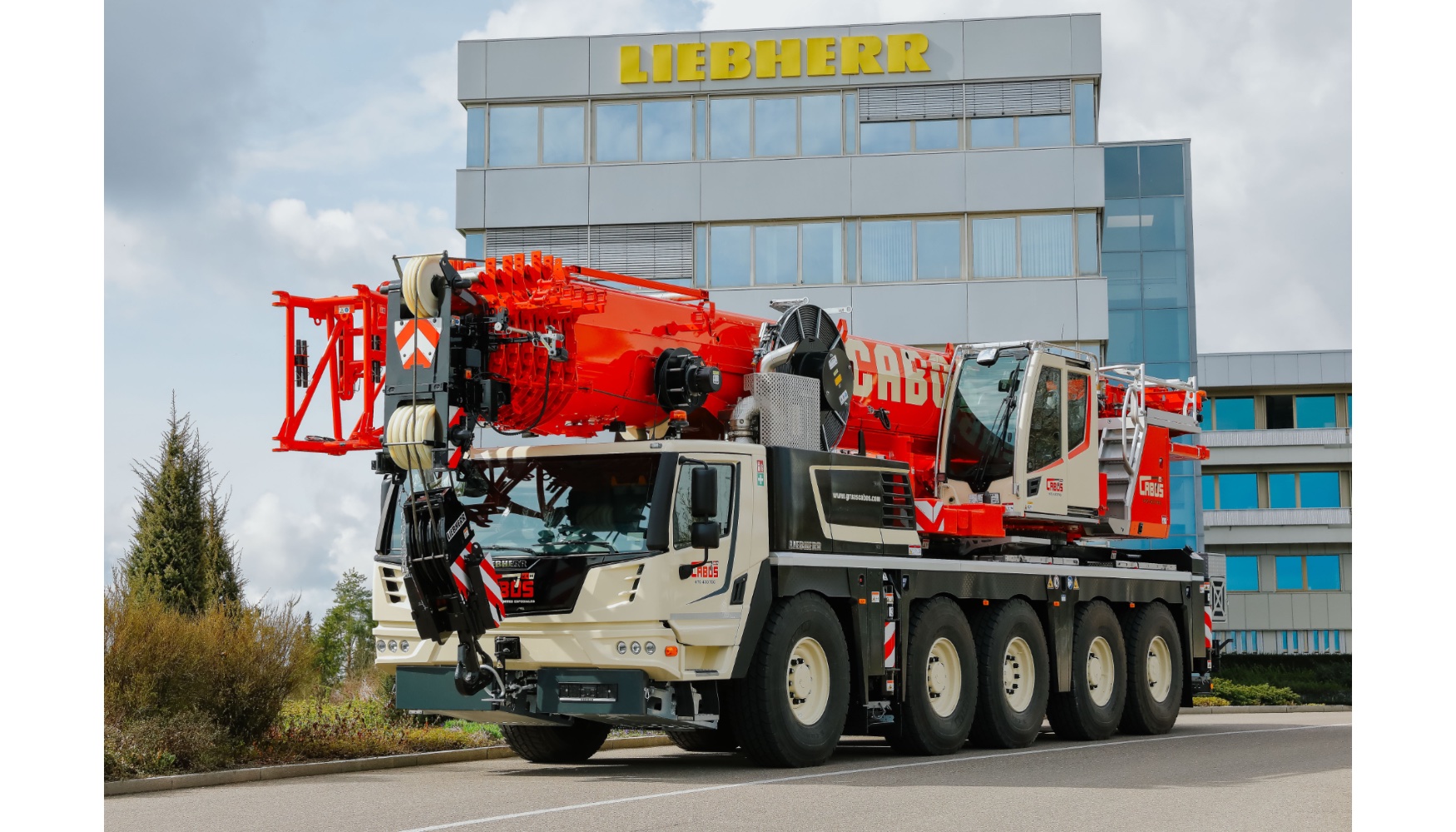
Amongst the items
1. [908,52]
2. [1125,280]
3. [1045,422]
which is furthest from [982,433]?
[1125,280]

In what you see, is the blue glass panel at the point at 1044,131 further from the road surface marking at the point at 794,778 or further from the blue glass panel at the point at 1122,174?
the road surface marking at the point at 794,778

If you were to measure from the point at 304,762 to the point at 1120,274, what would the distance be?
1289 inches

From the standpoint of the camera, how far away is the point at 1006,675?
17484mm

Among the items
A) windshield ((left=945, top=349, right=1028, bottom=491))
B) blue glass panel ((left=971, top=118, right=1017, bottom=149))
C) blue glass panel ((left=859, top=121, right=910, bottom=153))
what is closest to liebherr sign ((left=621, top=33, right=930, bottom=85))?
blue glass panel ((left=859, top=121, right=910, bottom=153))

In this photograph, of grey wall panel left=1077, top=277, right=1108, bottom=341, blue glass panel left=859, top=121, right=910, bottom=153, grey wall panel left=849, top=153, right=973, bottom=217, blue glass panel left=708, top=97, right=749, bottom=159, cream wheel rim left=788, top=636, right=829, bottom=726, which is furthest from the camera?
blue glass panel left=708, top=97, right=749, bottom=159

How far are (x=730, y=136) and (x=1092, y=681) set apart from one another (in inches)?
753

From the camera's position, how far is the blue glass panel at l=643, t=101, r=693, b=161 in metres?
35.8

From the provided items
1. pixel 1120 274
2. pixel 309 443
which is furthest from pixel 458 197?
pixel 309 443

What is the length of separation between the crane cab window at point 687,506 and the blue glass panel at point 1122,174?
107 ft

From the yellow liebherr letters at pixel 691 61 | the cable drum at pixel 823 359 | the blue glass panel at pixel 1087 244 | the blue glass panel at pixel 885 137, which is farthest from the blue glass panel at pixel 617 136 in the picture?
the cable drum at pixel 823 359

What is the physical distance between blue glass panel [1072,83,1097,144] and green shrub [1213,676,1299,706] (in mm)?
11288

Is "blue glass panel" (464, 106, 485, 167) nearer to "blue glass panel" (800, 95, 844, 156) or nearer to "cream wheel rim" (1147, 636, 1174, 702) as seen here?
"blue glass panel" (800, 95, 844, 156)

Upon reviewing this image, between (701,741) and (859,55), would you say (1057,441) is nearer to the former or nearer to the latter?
(701,741)

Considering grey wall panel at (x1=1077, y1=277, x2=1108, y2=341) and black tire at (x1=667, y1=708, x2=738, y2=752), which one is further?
grey wall panel at (x1=1077, y1=277, x2=1108, y2=341)
